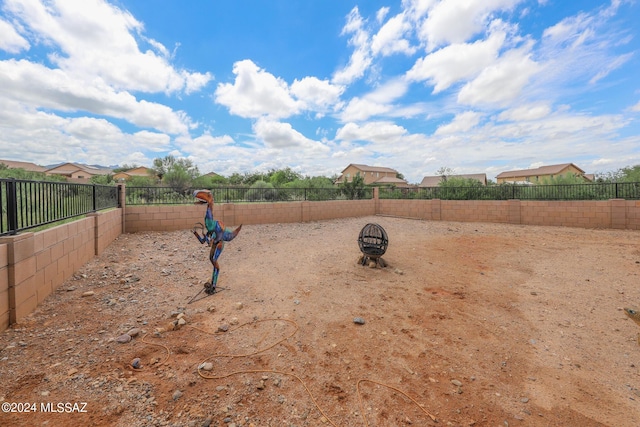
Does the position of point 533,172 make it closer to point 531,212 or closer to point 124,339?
point 531,212

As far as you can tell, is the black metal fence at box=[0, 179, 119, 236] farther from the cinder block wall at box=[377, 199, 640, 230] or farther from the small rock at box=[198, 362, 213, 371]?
the cinder block wall at box=[377, 199, 640, 230]

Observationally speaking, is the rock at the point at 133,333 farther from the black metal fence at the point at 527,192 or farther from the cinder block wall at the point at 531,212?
the black metal fence at the point at 527,192

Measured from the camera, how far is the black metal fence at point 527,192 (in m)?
10.6

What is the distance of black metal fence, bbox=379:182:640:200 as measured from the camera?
34.9 feet

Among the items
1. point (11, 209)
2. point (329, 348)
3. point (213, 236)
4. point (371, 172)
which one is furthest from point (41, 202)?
point (371, 172)

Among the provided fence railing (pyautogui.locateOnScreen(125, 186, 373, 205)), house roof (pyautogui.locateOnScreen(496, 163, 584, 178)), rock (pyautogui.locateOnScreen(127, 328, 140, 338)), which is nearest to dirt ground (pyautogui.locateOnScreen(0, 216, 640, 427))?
rock (pyautogui.locateOnScreen(127, 328, 140, 338))

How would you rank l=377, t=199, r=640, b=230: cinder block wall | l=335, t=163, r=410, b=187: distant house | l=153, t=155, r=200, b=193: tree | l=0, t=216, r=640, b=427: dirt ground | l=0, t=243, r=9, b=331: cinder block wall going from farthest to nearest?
l=335, t=163, r=410, b=187: distant house → l=153, t=155, r=200, b=193: tree → l=377, t=199, r=640, b=230: cinder block wall → l=0, t=243, r=9, b=331: cinder block wall → l=0, t=216, r=640, b=427: dirt ground

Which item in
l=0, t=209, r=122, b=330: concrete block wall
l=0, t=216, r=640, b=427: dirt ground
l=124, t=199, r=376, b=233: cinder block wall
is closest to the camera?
l=0, t=216, r=640, b=427: dirt ground

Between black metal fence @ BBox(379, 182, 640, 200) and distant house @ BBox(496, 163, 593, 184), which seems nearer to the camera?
black metal fence @ BBox(379, 182, 640, 200)

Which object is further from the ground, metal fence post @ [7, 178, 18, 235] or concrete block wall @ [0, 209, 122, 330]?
metal fence post @ [7, 178, 18, 235]

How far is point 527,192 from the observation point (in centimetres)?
1245

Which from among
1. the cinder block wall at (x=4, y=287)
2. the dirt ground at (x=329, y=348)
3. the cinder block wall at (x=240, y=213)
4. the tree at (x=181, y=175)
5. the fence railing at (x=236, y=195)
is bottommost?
the dirt ground at (x=329, y=348)

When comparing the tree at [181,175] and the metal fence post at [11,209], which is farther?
the tree at [181,175]

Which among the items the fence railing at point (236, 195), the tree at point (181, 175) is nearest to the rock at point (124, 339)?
the fence railing at point (236, 195)
